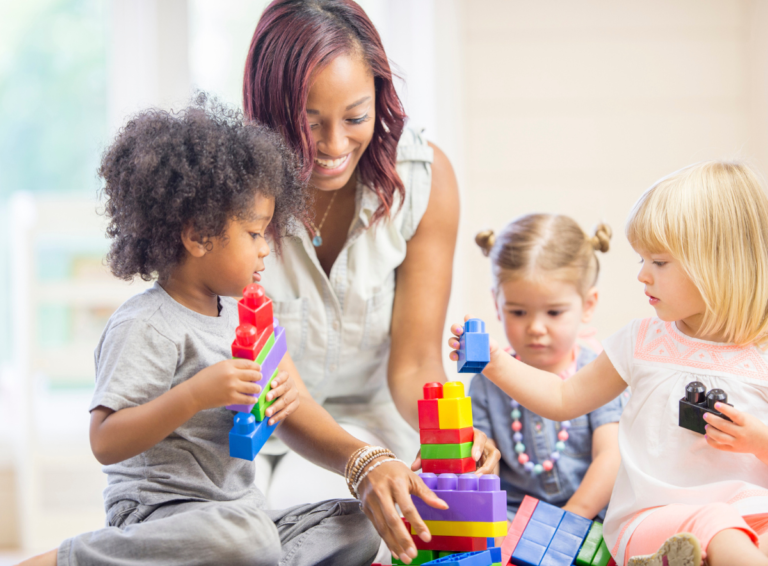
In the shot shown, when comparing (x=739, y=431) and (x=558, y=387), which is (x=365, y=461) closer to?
(x=558, y=387)

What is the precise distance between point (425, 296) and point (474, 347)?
499 mm

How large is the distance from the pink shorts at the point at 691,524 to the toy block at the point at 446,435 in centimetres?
32

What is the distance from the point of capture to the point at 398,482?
1.06 meters

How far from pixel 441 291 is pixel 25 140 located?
6.89 feet

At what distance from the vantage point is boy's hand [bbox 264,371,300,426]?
3.53 ft

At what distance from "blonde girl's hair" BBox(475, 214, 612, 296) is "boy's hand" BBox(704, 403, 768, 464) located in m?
0.60

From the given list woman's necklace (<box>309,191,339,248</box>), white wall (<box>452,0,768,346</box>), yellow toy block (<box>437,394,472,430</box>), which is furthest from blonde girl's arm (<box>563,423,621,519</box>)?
white wall (<box>452,0,768,346</box>)

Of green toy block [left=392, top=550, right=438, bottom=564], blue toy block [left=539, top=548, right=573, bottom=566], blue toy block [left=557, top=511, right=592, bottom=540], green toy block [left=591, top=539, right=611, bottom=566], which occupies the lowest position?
green toy block [left=591, top=539, right=611, bottom=566]

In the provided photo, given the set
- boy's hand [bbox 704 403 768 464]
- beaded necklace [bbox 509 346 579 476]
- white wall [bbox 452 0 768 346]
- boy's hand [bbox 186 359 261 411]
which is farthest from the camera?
white wall [bbox 452 0 768 346]

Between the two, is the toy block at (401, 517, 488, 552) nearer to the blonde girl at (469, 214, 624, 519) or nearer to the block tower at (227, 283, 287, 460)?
the block tower at (227, 283, 287, 460)

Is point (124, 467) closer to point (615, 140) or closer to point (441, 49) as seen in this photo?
point (441, 49)

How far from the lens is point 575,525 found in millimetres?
1338

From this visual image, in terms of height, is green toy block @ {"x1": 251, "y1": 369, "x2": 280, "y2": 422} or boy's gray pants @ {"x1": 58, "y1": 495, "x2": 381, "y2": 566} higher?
green toy block @ {"x1": 251, "y1": 369, "x2": 280, "y2": 422}

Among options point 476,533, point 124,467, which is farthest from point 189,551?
point 476,533
